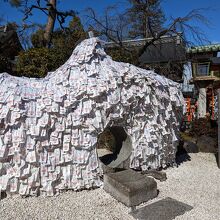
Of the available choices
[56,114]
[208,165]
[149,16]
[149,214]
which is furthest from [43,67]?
[149,214]

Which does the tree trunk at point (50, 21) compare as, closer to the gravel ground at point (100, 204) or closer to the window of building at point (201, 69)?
the window of building at point (201, 69)

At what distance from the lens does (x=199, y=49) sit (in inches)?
384

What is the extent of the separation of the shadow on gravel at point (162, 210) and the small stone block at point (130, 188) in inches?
6.6

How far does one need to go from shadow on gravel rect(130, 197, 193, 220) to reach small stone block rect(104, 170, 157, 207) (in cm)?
17

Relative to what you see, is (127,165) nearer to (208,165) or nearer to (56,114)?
(56,114)

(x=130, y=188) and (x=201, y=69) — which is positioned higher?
(x=201, y=69)

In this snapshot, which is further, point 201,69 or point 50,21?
point 50,21

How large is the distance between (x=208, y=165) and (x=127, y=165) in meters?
2.48

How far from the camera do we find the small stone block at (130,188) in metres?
3.88

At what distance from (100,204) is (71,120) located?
140 centimetres

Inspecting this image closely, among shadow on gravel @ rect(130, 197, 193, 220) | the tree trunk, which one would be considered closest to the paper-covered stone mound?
shadow on gravel @ rect(130, 197, 193, 220)

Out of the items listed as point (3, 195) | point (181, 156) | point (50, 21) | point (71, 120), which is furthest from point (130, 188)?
point (50, 21)

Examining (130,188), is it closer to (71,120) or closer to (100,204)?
(100,204)

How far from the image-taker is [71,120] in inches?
165
